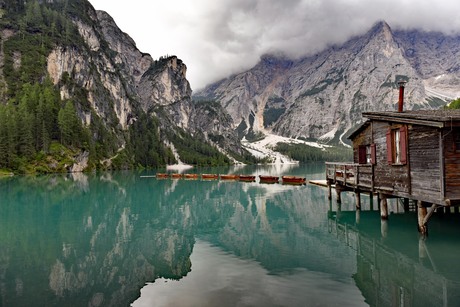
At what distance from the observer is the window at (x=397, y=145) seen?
2398 centimetres

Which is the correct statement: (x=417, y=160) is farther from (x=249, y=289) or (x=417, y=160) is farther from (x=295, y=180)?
(x=295, y=180)

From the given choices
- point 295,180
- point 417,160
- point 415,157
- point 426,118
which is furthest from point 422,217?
point 295,180

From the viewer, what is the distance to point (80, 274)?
58.7ft

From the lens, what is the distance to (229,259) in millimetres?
20359

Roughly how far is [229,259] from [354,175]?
18.3m

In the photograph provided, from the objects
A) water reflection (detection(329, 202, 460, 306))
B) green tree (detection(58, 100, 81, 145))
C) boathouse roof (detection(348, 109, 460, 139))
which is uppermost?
green tree (detection(58, 100, 81, 145))

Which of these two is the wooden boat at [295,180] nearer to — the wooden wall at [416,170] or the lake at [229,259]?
the lake at [229,259]

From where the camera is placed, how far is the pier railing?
30.4m

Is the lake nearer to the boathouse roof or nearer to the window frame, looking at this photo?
the window frame

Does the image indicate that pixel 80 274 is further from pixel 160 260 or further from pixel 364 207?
pixel 364 207

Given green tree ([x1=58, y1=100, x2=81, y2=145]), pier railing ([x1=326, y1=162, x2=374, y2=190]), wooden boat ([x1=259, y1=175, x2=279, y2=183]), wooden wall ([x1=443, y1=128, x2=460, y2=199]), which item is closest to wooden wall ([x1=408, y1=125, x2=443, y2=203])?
wooden wall ([x1=443, y1=128, x2=460, y2=199])

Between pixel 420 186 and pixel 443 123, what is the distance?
490cm

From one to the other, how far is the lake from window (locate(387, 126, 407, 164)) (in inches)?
207

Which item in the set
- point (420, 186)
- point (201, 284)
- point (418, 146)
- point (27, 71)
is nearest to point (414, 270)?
point (420, 186)
